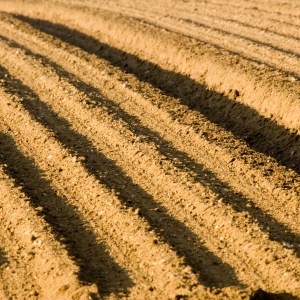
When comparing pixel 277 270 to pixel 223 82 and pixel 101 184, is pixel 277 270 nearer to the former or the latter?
pixel 101 184

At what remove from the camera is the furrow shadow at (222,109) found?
725 centimetres

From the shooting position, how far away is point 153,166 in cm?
639

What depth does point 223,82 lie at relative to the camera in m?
8.70

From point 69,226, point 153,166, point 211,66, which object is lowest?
point 69,226

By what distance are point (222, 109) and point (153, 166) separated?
225cm

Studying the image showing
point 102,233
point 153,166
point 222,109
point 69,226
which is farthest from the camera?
point 222,109

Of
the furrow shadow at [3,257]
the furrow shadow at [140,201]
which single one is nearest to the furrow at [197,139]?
the furrow shadow at [140,201]

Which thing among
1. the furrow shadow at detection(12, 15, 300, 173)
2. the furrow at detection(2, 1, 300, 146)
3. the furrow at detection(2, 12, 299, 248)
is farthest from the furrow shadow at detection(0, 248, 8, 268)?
the furrow at detection(2, 1, 300, 146)

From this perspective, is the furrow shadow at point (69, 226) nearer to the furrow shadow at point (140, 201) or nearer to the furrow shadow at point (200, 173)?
the furrow shadow at point (140, 201)

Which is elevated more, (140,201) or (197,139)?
(197,139)

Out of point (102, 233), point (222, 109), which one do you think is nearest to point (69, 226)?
point (102, 233)

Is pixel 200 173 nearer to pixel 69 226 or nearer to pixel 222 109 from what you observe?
pixel 69 226

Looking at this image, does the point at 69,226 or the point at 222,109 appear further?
the point at 222,109

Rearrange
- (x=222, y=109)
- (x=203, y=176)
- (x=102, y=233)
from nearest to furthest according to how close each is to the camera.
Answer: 1. (x=102, y=233)
2. (x=203, y=176)
3. (x=222, y=109)
